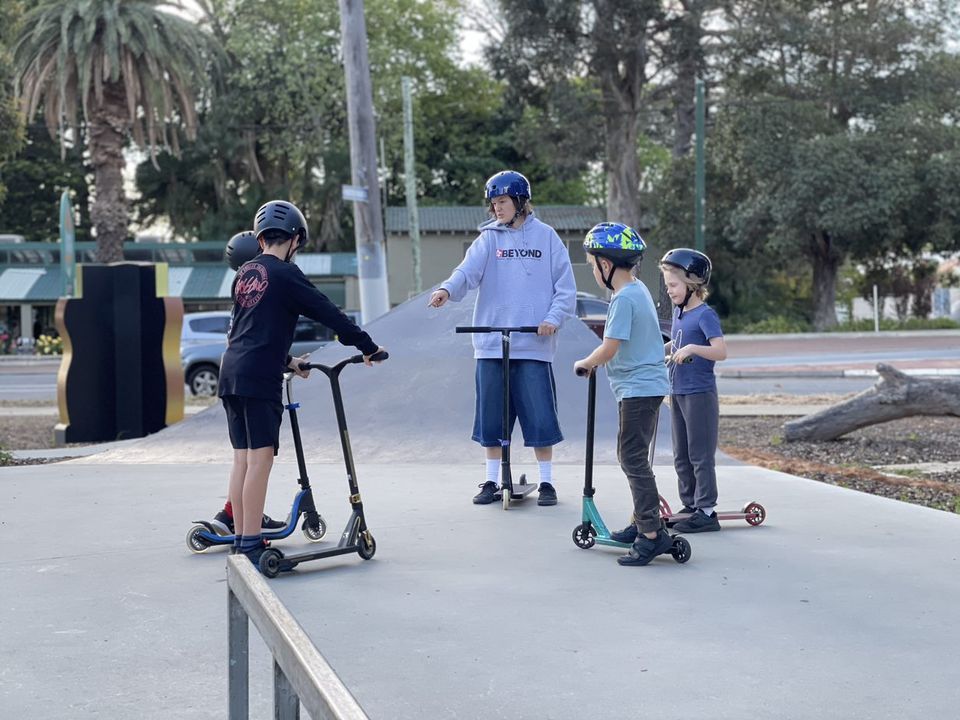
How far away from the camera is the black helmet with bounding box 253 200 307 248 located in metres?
5.27

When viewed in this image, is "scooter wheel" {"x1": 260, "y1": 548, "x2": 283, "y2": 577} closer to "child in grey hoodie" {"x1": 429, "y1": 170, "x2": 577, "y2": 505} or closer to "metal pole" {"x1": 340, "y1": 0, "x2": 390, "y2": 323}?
"child in grey hoodie" {"x1": 429, "y1": 170, "x2": 577, "y2": 505}

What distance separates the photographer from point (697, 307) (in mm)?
6207

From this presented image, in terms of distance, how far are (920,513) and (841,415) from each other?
4236 millimetres

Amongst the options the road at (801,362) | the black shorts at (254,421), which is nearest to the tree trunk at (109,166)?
the road at (801,362)

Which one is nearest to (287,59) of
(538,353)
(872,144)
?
(872,144)

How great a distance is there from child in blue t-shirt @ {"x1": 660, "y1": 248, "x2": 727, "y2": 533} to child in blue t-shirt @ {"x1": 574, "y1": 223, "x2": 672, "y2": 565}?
563mm

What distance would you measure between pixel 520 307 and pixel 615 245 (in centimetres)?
159

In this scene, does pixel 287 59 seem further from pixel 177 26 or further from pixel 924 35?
pixel 924 35

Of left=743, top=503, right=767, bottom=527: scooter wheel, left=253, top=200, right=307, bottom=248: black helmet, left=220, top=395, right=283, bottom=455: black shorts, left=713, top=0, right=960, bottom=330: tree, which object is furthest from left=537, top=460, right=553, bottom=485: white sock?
left=713, top=0, right=960, bottom=330: tree

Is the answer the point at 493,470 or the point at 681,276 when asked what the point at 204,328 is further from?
the point at 681,276

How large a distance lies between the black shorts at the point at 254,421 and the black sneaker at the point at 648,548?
167 cm

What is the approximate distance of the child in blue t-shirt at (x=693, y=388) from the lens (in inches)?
238

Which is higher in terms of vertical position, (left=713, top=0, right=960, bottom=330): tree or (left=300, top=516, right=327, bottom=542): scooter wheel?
(left=713, top=0, right=960, bottom=330): tree

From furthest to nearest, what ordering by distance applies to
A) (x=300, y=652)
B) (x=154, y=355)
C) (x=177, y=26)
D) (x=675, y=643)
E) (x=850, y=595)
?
(x=177, y=26) < (x=154, y=355) < (x=850, y=595) < (x=675, y=643) < (x=300, y=652)
